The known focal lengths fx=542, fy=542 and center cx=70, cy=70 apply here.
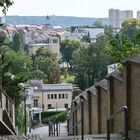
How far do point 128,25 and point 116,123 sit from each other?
5188 inches

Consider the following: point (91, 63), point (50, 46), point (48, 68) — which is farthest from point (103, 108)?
point (50, 46)

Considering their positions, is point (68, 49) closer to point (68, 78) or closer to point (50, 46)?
point (68, 78)

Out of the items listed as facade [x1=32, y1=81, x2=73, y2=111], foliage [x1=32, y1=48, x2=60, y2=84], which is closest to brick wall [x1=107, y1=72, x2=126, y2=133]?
facade [x1=32, y1=81, x2=73, y2=111]

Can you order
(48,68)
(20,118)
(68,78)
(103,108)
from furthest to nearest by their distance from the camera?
1. (68,78)
2. (48,68)
3. (20,118)
4. (103,108)

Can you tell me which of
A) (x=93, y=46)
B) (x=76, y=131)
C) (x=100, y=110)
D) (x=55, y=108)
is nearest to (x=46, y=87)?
(x=55, y=108)

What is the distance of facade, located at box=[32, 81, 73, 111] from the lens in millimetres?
82312

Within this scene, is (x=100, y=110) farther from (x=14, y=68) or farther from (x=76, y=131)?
(x=14, y=68)

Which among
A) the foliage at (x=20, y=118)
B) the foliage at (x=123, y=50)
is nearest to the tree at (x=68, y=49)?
the foliage at (x=20, y=118)

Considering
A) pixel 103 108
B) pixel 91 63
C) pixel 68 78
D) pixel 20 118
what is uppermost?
pixel 103 108

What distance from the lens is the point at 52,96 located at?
83.6 m

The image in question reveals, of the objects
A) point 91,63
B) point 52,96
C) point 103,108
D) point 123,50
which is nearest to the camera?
point 103,108

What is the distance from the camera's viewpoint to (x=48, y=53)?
118000mm

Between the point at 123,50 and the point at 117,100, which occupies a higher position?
the point at 123,50

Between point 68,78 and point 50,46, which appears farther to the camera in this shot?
point 50,46
